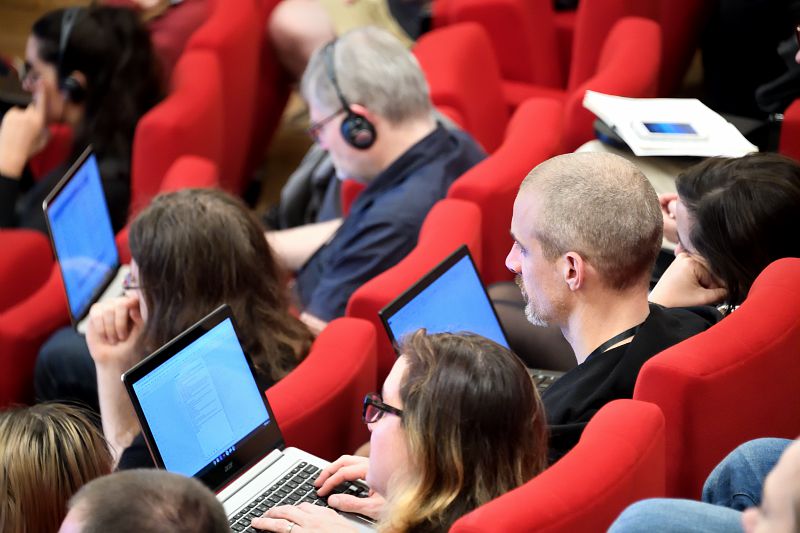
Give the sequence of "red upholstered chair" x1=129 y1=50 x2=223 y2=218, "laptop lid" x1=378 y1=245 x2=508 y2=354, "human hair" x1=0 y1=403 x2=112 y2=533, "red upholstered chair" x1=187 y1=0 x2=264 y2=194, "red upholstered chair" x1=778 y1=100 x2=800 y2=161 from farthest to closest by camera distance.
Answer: "red upholstered chair" x1=187 y1=0 x2=264 y2=194 → "red upholstered chair" x1=129 y1=50 x2=223 y2=218 → "red upholstered chair" x1=778 y1=100 x2=800 y2=161 → "laptop lid" x1=378 y1=245 x2=508 y2=354 → "human hair" x1=0 y1=403 x2=112 y2=533

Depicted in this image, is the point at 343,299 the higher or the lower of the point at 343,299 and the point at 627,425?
the lower

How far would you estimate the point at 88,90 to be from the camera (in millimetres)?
3361

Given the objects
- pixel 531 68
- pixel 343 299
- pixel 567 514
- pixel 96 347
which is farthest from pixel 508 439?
pixel 531 68

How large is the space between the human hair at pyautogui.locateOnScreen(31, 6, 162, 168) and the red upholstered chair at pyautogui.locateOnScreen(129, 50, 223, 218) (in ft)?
0.35

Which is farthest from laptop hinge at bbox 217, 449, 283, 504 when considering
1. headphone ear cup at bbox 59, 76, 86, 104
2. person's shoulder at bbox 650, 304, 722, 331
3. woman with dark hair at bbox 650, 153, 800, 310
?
headphone ear cup at bbox 59, 76, 86, 104

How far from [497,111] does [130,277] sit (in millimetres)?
1569

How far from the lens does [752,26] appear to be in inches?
147

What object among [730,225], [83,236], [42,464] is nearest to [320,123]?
[83,236]

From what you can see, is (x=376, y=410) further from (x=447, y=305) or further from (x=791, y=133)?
(x=791, y=133)

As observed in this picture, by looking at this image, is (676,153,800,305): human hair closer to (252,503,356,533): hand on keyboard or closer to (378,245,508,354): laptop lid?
(378,245,508,354): laptop lid

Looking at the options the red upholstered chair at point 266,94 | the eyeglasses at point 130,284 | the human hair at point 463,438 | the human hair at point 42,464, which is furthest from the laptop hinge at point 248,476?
the red upholstered chair at point 266,94

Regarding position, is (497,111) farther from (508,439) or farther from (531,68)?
(508,439)

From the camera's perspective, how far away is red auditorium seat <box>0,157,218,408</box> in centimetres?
281

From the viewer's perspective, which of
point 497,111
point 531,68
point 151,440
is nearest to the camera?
point 151,440
